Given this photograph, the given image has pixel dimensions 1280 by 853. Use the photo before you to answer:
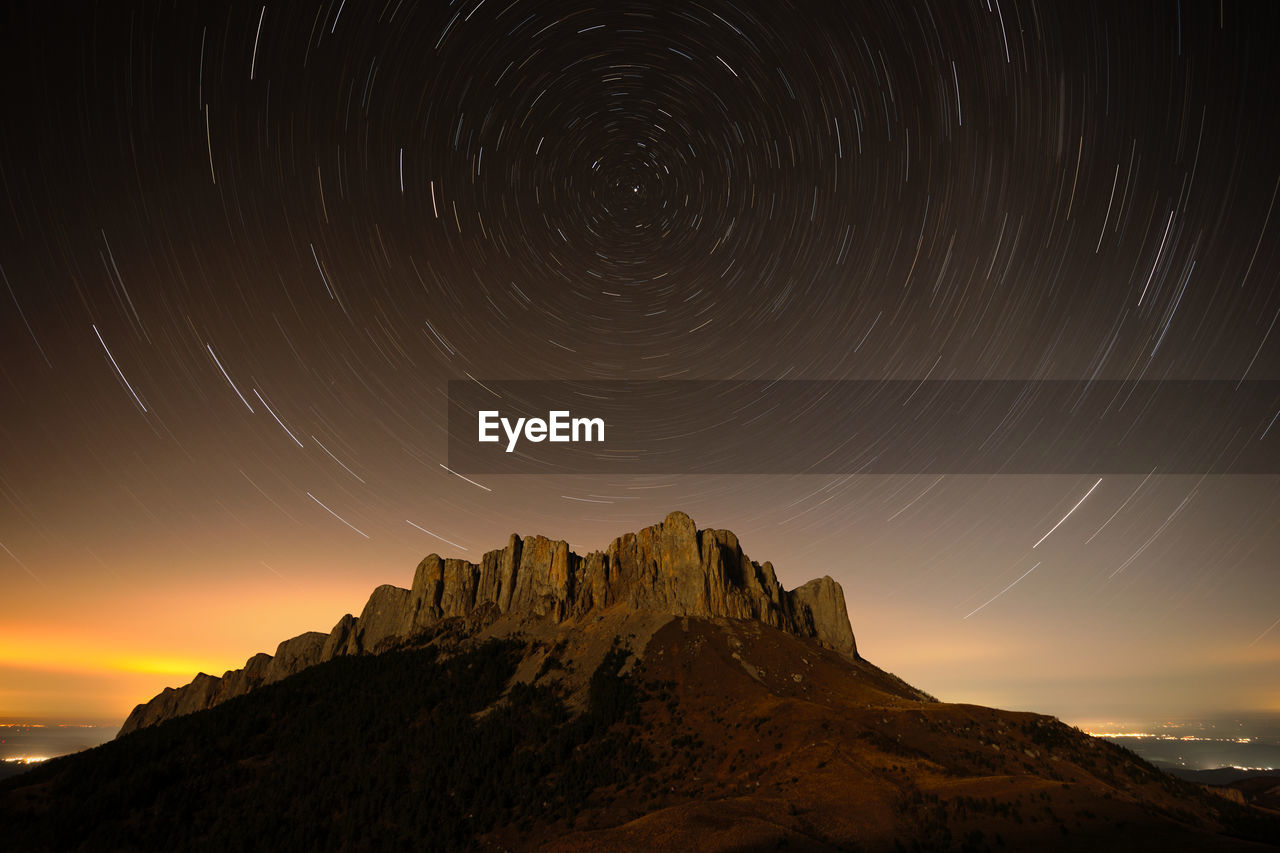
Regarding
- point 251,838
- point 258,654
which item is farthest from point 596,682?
point 258,654

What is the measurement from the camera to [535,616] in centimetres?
12262

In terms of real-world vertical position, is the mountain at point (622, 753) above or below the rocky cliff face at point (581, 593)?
below

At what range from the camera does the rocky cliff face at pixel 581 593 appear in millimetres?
116188

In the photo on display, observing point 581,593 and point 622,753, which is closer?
point 622,753

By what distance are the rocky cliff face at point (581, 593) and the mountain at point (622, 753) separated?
52 centimetres

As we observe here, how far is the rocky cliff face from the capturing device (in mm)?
116188

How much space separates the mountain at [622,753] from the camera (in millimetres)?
→ 45031

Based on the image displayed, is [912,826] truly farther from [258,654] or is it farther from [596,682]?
[258,654]

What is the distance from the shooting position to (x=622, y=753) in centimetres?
7150

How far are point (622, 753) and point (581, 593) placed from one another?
5250 cm

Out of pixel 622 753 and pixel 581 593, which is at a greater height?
pixel 581 593

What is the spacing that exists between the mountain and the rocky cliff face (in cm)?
52

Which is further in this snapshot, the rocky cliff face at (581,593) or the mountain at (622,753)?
the rocky cliff face at (581,593)

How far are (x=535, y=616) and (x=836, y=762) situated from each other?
77.8m
